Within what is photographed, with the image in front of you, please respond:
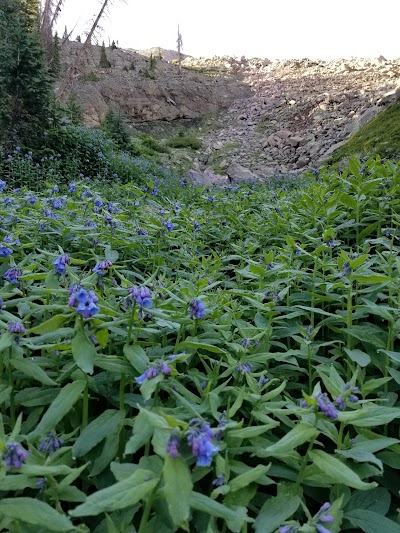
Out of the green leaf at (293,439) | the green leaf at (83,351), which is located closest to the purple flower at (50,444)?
the green leaf at (83,351)

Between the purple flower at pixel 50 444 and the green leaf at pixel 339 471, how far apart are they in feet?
2.44

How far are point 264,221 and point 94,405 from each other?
2793 millimetres

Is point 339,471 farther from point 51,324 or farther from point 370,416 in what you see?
point 51,324

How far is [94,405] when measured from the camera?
65.3 inches

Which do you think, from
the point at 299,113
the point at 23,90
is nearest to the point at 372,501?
the point at 23,90

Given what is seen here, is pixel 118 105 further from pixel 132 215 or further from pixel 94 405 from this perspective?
pixel 94 405

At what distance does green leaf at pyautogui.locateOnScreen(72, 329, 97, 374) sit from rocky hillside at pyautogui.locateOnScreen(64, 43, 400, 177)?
14278mm

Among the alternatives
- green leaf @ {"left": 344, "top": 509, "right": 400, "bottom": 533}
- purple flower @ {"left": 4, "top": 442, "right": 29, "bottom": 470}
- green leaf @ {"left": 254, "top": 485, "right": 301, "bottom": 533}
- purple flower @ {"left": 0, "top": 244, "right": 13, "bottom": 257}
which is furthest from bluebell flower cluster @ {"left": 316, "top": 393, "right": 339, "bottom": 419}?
purple flower @ {"left": 0, "top": 244, "right": 13, "bottom": 257}

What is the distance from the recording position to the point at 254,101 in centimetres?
3291

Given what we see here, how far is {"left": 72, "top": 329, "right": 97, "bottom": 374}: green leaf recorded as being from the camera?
123 cm

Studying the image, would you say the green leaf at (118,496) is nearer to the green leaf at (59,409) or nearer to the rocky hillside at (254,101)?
the green leaf at (59,409)

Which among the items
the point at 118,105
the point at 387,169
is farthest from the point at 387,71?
the point at 387,169

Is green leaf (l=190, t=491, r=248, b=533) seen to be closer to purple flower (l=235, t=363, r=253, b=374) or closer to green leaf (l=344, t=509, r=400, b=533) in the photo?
green leaf (l=344, t=509, r=400, b=533)

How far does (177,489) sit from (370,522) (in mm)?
767
